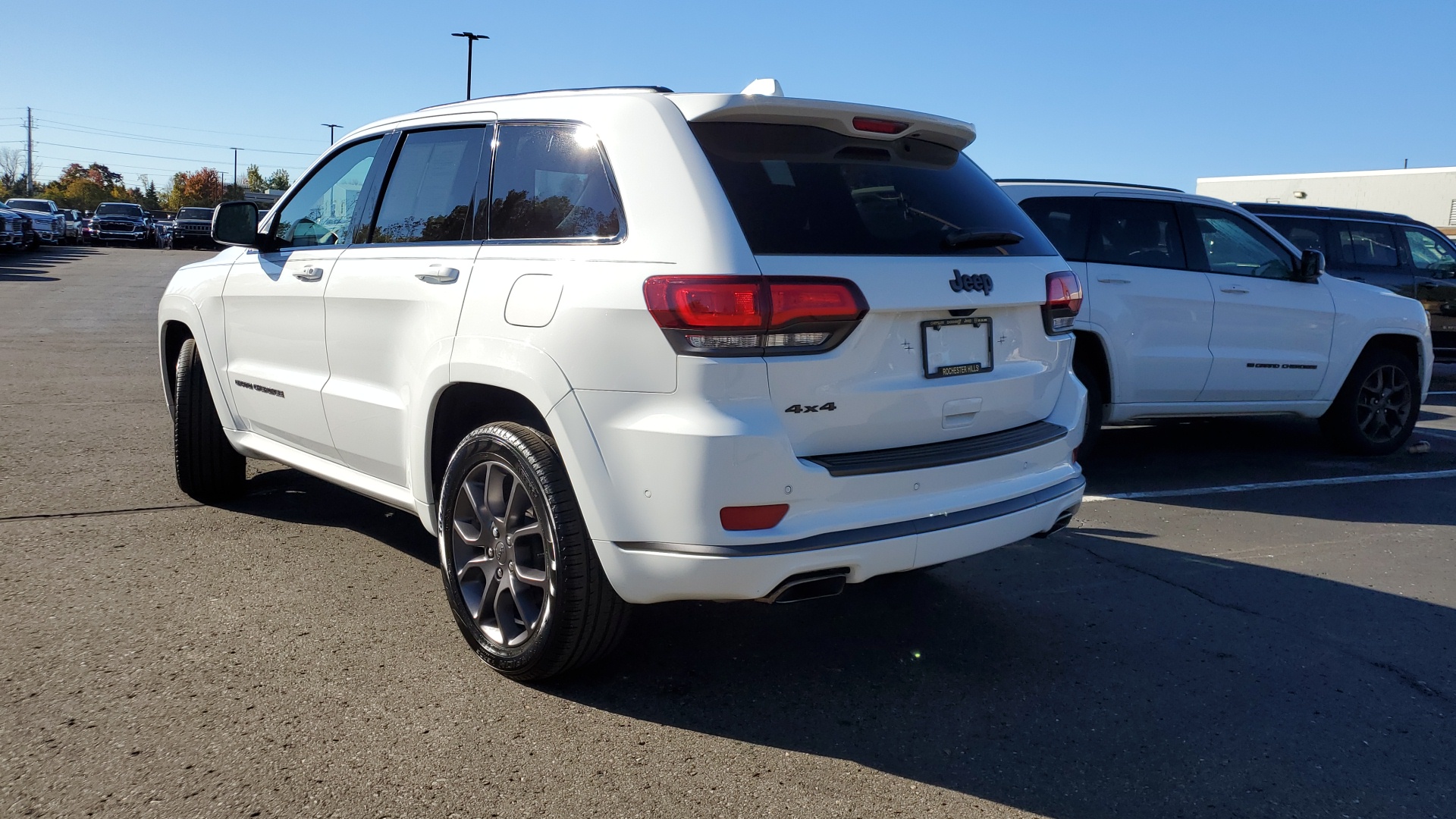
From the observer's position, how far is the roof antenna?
3416 millimetres

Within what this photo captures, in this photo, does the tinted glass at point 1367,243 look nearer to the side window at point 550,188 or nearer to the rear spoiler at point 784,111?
the rear spoiler at point 784,111

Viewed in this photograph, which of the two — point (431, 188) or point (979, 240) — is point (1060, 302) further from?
point (431, 188)

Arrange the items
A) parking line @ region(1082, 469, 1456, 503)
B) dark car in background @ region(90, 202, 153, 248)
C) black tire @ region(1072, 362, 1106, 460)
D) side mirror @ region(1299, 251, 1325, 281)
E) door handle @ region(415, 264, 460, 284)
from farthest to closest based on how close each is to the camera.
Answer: dark car in background @ region(90, 202, 153, 248), side mirror @ region(1299, 251, 1325, 281), black tire @ region(1072, 362, 1106, 460), parking line @ region(1082, 469, 1456, 503), door handle @ region(415, 264, 460, 284)

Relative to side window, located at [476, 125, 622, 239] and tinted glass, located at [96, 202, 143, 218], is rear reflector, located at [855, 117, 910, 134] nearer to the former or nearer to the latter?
side window, located at [476, 125, 622, 239]

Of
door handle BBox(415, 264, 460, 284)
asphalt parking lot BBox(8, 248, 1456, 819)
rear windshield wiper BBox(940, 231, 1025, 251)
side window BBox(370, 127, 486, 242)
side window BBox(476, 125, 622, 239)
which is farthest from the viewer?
side window BBox(370, 127, 486, 242)

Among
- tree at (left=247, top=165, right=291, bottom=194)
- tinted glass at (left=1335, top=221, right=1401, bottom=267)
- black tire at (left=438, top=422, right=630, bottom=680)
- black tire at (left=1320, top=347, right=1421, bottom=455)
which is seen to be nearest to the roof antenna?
black tire at (left=438, top=422, right=630, bottom=680)

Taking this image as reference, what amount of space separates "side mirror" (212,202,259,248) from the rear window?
8.71ft

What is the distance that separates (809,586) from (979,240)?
130cm

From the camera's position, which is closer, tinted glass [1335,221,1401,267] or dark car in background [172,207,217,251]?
tinted glass [1335,221,1401,267]

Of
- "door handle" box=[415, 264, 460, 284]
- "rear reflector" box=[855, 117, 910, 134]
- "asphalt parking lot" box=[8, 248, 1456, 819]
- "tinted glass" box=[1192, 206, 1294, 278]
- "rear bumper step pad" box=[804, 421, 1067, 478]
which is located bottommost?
"asphalt parking lot" box=[8, 248, 1456, 819]

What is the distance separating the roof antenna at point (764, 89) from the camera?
342 centimetres

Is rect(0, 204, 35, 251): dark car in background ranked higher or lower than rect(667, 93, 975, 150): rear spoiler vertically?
lower

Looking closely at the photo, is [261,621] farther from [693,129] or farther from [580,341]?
[693,129]

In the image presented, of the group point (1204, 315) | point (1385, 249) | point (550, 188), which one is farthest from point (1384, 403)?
point (550, 188)
